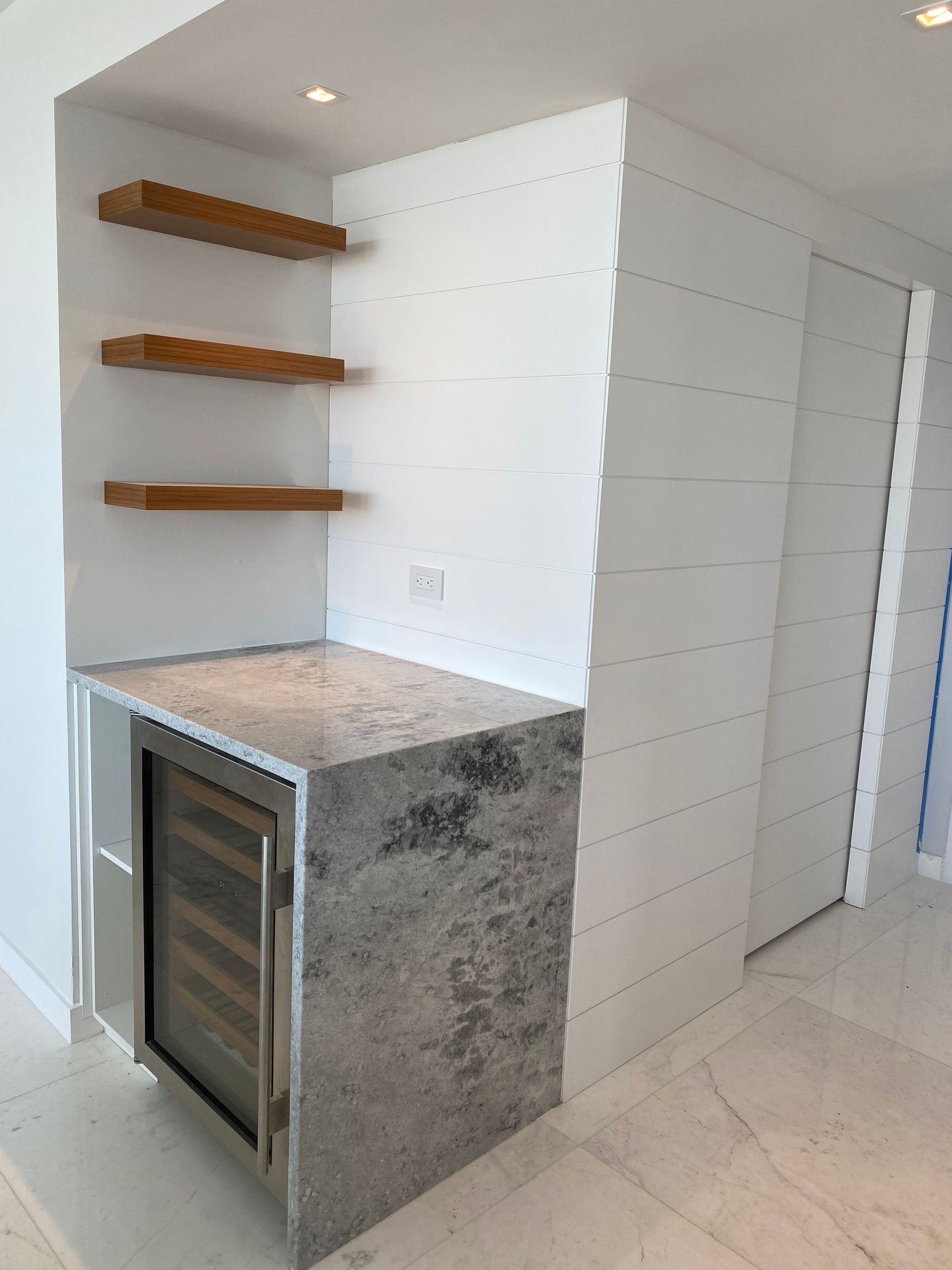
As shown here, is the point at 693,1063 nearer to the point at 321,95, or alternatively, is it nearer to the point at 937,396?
the point at 937,396

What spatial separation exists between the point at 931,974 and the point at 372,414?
232 cm

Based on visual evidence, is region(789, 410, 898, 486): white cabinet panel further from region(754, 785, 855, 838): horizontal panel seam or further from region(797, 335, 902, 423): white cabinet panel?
region(754, 785, 855, 838): horizontal panel seam

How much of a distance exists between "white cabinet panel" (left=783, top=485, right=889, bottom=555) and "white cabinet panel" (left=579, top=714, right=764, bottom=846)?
0.56 meters

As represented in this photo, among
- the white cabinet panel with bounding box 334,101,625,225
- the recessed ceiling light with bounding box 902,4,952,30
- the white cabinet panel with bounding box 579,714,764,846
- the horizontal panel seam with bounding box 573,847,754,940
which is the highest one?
the recessed ceiling light with bounding box 902,4,952,30

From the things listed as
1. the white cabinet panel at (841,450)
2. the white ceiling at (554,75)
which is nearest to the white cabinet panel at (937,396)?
the white cabinet panel at (841,450)

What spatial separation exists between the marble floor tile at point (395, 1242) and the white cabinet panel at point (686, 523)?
4.39ft

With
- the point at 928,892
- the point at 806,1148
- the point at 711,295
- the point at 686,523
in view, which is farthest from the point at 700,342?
the point at 928,892

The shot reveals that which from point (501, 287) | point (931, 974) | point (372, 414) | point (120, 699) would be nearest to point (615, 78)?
point (501, 287)

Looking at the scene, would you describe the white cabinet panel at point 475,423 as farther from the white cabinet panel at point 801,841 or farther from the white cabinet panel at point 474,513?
the white cabinet panel at point 801,841

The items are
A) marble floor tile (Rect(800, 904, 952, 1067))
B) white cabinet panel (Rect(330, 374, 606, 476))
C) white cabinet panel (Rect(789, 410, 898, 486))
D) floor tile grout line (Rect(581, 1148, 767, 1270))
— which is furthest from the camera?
white cabinet panel (Rect(789, 410, 898, 486))

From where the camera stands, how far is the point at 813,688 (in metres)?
3.01

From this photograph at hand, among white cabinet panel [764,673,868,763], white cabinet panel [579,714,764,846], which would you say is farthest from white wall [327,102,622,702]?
white cabinet panel [764,673,868,763]

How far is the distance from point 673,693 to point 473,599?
53 centimetres

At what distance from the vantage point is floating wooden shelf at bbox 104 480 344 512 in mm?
2162
